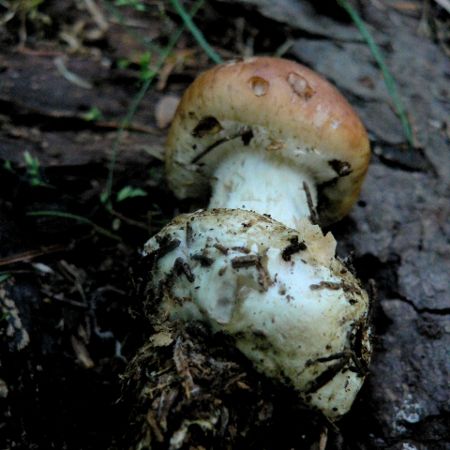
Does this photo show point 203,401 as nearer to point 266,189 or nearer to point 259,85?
point 266,189

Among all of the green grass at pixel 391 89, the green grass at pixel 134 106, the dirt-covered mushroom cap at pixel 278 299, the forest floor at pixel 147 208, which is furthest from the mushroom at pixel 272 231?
the green grass at pixel 391 89

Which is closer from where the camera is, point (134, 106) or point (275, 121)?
point (275, 121)

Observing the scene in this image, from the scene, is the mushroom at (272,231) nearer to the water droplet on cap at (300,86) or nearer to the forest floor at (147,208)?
the water droplet on cap at (300,86)

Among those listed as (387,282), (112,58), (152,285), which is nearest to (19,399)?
(152,285)

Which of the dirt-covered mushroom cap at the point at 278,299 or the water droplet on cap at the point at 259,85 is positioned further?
the water droplet on cap at the point at 259,85

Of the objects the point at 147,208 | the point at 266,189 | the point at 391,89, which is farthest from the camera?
the point at 391,89

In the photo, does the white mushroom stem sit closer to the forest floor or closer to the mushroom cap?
the mushroom cap

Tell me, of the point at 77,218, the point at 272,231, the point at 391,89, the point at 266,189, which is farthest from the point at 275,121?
the point at 391,89
